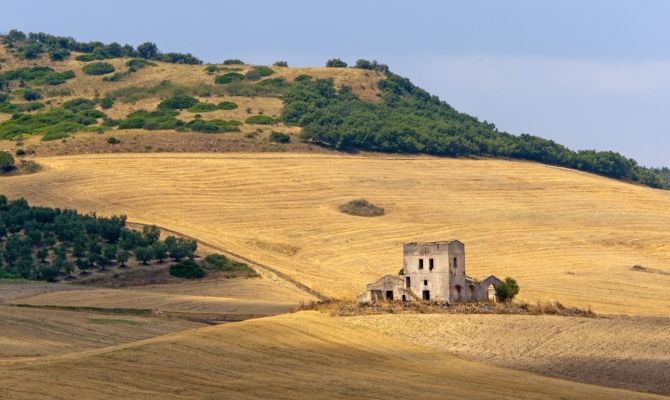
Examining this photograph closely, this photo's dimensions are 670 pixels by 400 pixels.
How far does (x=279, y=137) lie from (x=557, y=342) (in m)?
67.8

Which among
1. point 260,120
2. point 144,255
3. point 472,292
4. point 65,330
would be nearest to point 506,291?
point 472,292

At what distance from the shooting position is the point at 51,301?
252 feet

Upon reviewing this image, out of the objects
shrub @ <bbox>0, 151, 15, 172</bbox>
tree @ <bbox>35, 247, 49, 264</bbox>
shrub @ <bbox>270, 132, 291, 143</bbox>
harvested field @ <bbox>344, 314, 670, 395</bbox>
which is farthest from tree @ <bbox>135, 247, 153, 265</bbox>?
shrub @ <bbox>270, 132, 291, 143</bbox>

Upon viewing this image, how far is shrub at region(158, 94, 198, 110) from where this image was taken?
143500 millimetres

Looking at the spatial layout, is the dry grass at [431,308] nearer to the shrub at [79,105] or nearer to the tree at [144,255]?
the tree at [144,255]

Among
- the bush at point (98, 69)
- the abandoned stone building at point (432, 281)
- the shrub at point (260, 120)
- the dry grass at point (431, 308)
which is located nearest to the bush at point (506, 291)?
the abandoned stone building at point (432, 281)

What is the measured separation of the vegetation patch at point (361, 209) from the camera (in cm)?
11219

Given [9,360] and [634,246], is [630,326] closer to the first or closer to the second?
[9,360]

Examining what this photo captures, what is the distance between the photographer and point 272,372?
170 ft

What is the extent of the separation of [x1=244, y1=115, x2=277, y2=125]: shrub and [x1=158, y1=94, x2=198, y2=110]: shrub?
8.81m

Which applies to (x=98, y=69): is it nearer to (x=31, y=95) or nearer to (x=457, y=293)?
(x=31, y=95)

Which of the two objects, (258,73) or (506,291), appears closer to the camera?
(506,291)

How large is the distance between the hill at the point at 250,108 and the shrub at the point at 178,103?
85 millimetres

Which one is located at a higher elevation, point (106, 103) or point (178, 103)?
point (178, 103)
